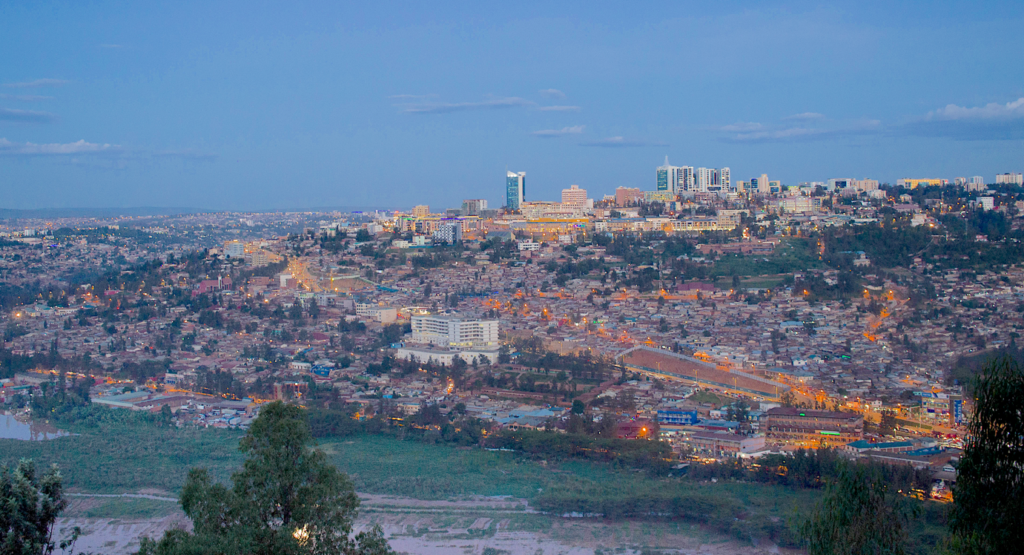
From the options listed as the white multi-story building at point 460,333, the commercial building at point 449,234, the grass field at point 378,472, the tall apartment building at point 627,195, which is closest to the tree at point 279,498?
the grass field at point 378,472

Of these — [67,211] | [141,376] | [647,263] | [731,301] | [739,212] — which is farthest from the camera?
[67,211]

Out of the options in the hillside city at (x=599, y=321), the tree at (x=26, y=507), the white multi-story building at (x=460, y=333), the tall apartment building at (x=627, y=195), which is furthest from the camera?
the tall apartment building at (x=627, y=195)

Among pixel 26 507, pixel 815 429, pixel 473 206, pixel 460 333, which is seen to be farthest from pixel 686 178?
pixel 26 507

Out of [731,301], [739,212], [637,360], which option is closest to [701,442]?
[637,360]

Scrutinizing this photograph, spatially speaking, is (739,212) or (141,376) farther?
(739,212)

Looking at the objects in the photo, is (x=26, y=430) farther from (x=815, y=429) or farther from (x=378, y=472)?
(x=815, y=429)

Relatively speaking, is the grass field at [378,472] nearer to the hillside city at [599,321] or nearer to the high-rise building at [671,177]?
the hillside city at [599,321]

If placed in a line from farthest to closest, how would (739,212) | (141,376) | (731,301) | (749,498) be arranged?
(739,212) → (731,301) → (141,376) → (749,498)

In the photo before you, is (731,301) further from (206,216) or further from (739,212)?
(206,216)
